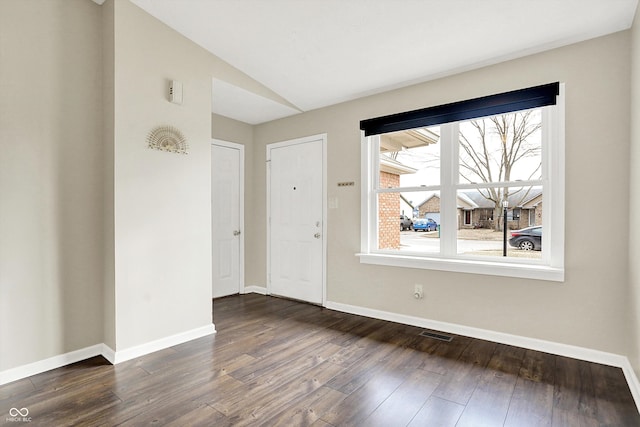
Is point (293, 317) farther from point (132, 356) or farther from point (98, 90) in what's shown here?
point (98, 90)

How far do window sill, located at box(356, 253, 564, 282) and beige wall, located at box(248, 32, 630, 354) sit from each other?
63 millimetres

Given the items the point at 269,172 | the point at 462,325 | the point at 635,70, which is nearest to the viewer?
the point at 635,70

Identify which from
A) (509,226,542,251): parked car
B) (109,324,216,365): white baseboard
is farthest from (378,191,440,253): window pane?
(109,324,216,365): white baseboard

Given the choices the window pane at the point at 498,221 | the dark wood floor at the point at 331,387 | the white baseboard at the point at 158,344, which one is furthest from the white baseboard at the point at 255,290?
the window pane at the point at 498,221

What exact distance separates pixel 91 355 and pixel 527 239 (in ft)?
12.4

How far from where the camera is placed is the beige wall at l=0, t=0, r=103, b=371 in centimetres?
233

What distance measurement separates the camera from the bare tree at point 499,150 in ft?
9.47

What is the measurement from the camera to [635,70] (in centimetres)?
225

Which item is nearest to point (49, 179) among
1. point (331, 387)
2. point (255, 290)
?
point (331, 387)

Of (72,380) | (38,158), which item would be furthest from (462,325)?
(38,158)

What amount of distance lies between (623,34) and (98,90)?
4054 millimetres

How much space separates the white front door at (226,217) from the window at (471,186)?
1.91m

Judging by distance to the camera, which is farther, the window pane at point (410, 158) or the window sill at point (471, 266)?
the window pane at point (410, 158)

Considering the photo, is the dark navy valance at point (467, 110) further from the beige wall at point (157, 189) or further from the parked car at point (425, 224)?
the beige wall at point (157, 189)
